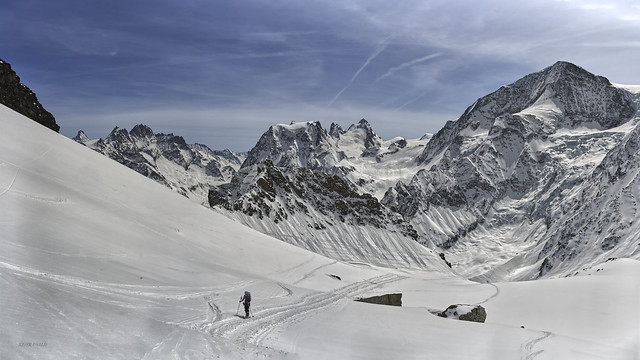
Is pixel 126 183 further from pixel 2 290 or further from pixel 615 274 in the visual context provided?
pixel 615 274

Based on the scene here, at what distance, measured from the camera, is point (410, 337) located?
25.7 metres

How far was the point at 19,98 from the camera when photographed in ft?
282

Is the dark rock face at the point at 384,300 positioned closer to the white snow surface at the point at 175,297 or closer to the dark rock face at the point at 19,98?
the white snow surface at the point at 175,297

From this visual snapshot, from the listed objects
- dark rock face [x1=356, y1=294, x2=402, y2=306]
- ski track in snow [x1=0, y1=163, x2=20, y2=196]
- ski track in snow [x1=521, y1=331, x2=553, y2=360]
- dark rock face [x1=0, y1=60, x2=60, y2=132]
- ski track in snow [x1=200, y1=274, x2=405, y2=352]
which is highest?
dark rock face [x1=0, y1=60, x2=60, y2=132]

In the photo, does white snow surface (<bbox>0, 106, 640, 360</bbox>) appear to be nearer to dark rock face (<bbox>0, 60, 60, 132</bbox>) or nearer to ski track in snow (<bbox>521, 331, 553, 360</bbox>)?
ski track in snow (<bbox>521, 331, 553, 360</bbox>)

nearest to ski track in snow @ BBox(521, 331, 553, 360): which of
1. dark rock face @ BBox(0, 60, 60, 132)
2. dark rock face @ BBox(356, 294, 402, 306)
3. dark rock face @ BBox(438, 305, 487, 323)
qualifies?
dark rock face @ BBox(438, 305, 487, 323)

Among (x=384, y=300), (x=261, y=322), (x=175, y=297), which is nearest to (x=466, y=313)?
(x=384, y=300)

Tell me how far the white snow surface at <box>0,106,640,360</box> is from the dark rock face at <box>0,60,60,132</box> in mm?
41744

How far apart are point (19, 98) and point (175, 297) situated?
76697 millimetres

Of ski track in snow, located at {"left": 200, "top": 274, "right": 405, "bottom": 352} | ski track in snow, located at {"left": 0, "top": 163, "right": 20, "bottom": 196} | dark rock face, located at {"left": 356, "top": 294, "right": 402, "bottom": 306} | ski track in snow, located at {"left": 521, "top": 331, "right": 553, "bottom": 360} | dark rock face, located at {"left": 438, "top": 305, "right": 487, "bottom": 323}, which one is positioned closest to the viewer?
ski track in snow, located at {"left": 200, "top": 274, "right": 405, "bottom": 352}

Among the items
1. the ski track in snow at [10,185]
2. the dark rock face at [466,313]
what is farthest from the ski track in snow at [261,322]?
the ski track in snow at [10,185]

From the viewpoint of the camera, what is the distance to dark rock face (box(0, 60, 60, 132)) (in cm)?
8288

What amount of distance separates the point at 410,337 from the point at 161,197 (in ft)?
128

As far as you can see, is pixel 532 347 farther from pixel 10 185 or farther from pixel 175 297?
pixel 10 185
